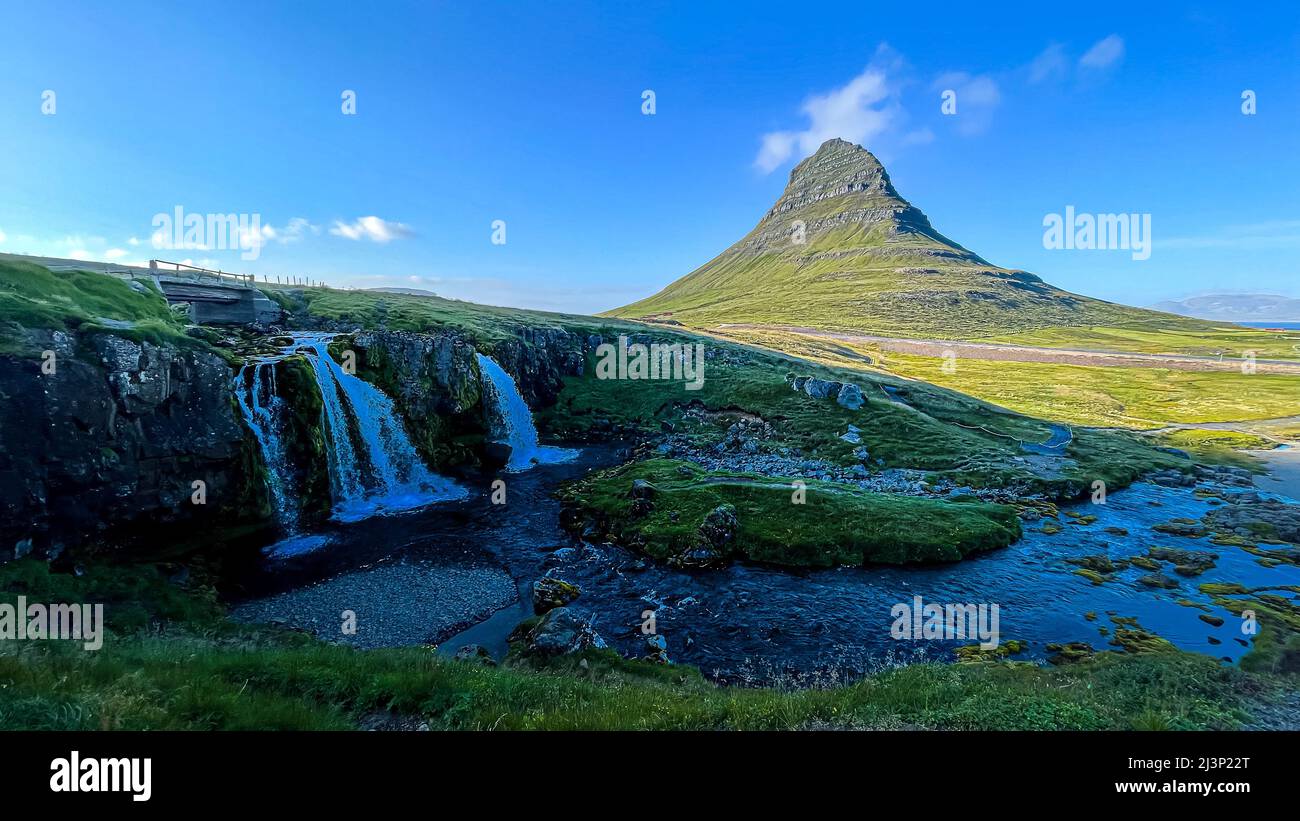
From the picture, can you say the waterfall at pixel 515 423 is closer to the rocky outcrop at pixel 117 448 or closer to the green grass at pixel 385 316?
the green grass at pixel 385 316

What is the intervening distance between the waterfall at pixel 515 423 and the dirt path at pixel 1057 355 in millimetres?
83435

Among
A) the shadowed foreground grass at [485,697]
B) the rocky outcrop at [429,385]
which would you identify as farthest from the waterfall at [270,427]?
the shadowed foreground grass at [485,697]

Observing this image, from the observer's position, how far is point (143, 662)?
37.9ft

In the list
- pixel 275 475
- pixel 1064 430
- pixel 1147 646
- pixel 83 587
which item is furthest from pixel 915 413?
pixel 83 587

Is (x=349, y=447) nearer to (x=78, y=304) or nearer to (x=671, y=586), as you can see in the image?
(x=78, y=304)

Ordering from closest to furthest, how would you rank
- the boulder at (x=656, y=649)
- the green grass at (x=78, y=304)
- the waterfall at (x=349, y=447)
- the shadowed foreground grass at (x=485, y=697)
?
the shadowed foreground grass at (x=485, y=697), the boulder at (x=656, y=649), the green grass at (x=78, y=304), the waterfall at (x=349, y=447)

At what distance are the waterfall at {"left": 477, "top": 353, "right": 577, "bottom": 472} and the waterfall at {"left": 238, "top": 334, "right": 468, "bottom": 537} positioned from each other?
32.6 ft

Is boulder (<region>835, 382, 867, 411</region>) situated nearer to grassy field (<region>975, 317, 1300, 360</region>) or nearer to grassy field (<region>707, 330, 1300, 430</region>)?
grassy field (<region>707, 330, 1300, 430</region>)

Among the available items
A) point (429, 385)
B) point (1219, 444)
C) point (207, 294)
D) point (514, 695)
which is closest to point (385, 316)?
point (207, 294)

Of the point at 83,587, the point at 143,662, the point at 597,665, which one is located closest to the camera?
the point at 143,662

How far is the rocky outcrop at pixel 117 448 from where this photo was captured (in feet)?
73.0

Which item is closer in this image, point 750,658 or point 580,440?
point 750,658
